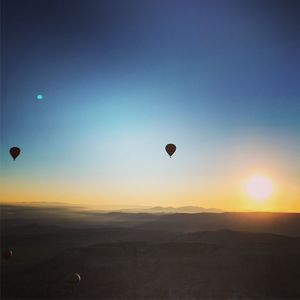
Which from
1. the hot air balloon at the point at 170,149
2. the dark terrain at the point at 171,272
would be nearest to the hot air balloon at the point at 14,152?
the hot air balloon at the point at 170,149

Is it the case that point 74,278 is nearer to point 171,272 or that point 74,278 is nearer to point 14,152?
point 171,272

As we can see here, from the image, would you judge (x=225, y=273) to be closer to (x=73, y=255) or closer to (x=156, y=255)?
(x=156, y=255)

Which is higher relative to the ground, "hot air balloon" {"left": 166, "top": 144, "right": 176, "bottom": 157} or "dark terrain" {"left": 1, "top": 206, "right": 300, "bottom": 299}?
"hot air balloon" {"left": 166, "top": 144, "right": 176, "bottom": 157}

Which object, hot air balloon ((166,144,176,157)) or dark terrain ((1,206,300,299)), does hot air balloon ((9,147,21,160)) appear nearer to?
hot air balloon ((166,144,176,157))

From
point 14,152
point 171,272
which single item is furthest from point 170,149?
point 171,272

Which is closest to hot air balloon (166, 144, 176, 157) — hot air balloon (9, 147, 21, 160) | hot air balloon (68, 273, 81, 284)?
hot air balloon (9, 147, 21, 160)

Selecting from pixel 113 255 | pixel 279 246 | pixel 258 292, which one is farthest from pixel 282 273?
pixel 113 255

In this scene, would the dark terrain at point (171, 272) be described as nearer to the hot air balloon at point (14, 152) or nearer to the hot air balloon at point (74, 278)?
the hot air balloon at point (74, 278)
